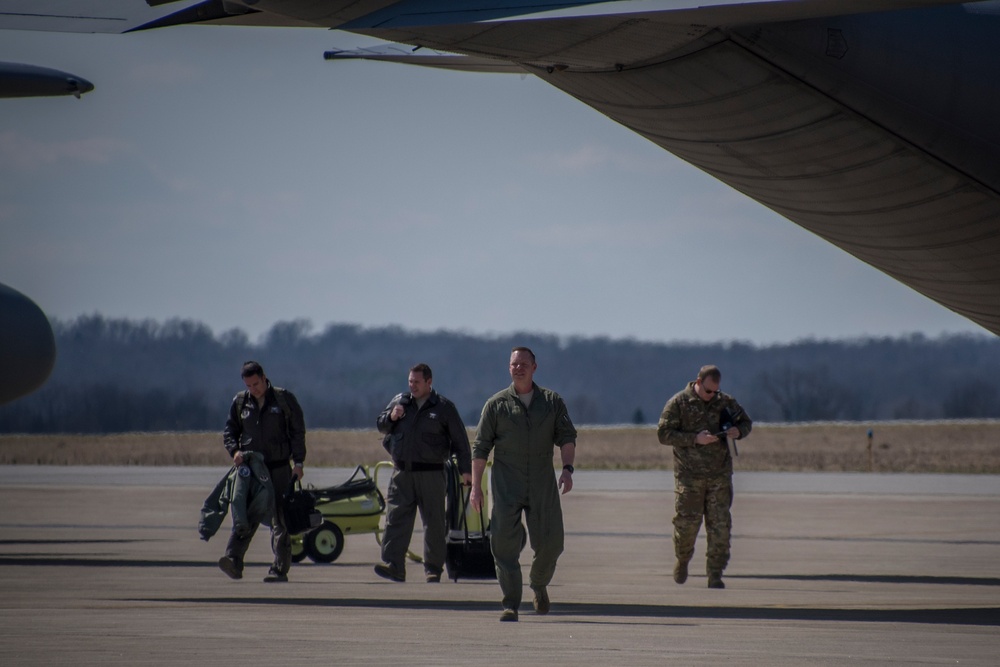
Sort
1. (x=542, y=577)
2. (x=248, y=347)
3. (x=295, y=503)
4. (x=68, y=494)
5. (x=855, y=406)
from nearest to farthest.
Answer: (x=542, y=577) < (x=295, y=503) < (x=68, y=494) < (x=855, y=406) < (x=248, y=347)

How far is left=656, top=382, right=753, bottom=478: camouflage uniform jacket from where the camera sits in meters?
13.4

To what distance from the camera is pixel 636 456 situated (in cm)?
6209

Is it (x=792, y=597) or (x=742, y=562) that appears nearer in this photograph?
(x=792, y=597)

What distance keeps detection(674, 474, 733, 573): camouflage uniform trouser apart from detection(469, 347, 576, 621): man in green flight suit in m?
2.92

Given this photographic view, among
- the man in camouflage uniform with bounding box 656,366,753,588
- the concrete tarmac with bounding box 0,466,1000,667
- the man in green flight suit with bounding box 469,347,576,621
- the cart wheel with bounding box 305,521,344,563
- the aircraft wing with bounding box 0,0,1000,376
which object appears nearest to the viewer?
the concrete tarmac with bounding box 0,466,1000,667

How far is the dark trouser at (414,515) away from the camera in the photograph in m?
13.5

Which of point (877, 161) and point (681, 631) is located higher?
point (877, 161)

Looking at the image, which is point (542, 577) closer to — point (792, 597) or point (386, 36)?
point (792, 597)

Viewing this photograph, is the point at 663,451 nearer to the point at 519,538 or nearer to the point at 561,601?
the point at 561,601

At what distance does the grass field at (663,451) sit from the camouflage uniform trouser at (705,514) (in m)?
29.9

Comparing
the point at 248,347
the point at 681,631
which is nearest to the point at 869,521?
the point at 681,631

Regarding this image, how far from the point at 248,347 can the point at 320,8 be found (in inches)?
6422

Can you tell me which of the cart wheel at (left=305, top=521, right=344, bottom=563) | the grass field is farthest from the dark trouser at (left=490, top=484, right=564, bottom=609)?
the grass field

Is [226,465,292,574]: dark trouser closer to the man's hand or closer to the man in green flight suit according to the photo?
the man in green flight suit
